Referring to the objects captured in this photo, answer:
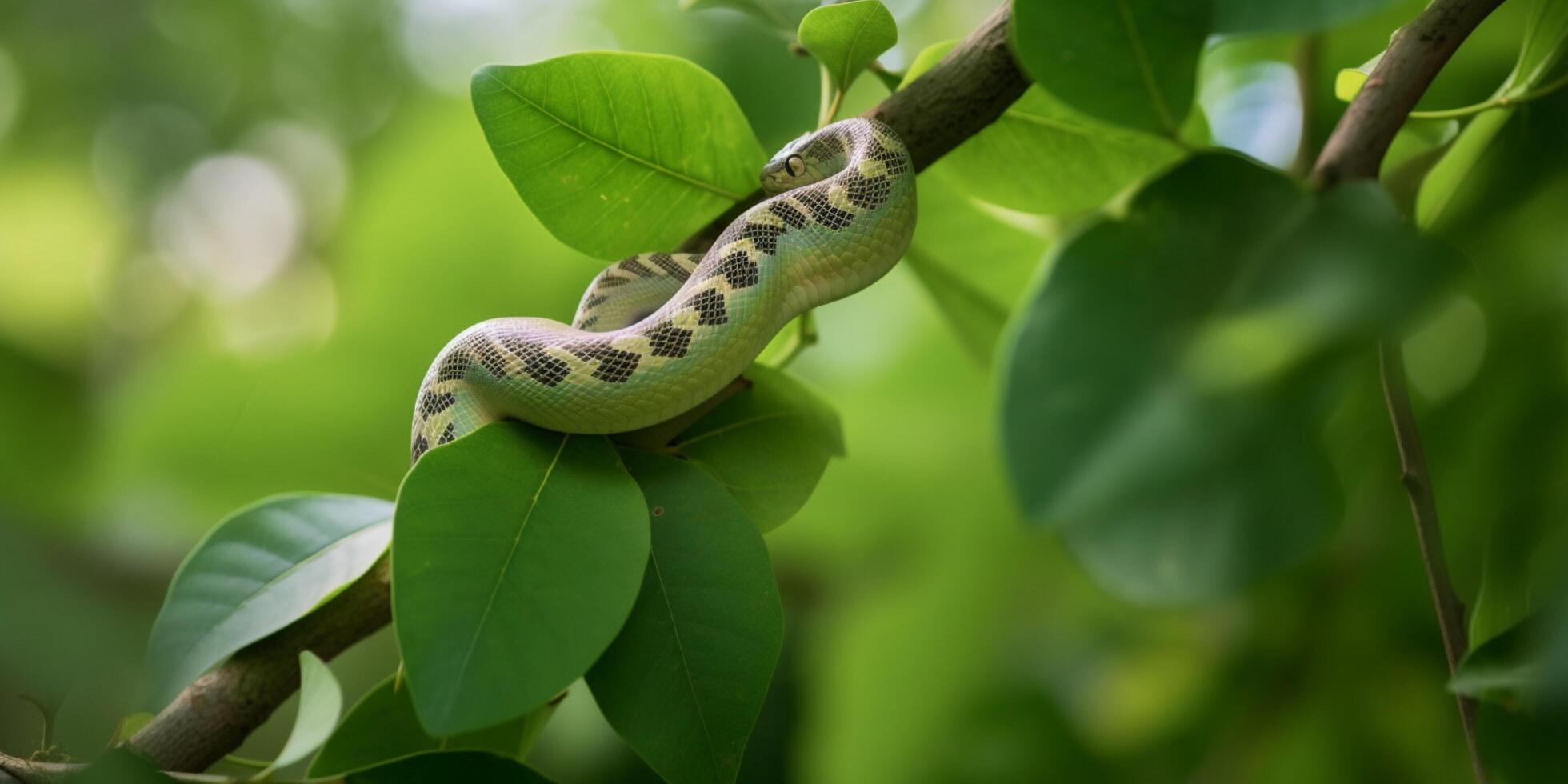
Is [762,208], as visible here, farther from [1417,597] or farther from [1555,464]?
[1417,597]

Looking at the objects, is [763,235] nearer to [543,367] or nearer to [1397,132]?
[543,367]

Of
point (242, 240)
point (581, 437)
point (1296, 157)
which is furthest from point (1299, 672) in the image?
point (242, 240)

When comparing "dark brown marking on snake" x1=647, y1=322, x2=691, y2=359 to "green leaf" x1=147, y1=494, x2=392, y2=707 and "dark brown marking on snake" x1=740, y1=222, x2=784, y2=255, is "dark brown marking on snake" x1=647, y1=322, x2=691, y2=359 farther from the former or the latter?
"green leaf" x1=147, y1=494, x2=392, y2=707

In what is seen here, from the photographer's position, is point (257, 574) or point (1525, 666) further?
point (257, 574)

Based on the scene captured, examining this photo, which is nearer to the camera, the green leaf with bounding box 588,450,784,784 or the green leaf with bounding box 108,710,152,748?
the green leaf with bounding box 588,450,784,784

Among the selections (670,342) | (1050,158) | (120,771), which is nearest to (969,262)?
(1050,158)

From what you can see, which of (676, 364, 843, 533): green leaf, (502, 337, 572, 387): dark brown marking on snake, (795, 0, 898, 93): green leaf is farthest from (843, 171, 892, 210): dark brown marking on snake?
(502, 337, 572, 387): dark brown marking on snake
